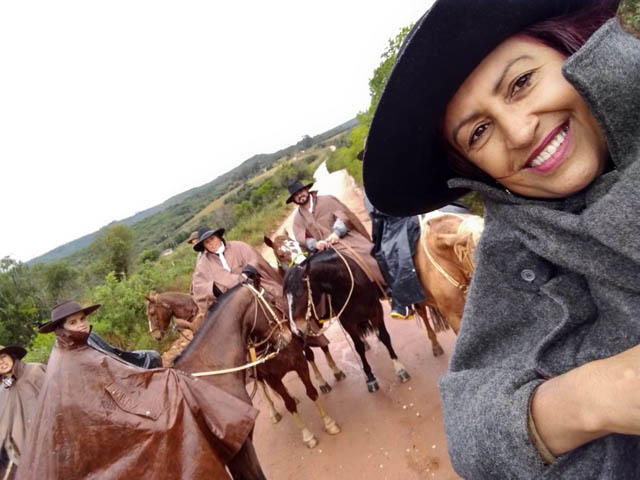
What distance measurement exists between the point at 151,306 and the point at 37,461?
521 centimetres

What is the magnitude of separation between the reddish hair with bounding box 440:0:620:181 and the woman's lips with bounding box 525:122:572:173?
191mm

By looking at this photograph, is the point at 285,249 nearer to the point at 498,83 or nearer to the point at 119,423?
the point at 119,423

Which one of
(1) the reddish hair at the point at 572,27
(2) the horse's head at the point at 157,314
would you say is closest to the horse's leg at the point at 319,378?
(2) the horse's head at the point at 157,314

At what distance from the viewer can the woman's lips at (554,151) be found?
2.73 ft

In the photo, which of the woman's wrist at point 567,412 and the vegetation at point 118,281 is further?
the vegetation at point 118,281

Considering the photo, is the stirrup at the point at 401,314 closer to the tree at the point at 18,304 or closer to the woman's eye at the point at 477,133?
the woman's eye at the point at 477,133

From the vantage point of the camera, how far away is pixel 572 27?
863mm

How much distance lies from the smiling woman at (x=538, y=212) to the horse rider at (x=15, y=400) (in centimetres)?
574

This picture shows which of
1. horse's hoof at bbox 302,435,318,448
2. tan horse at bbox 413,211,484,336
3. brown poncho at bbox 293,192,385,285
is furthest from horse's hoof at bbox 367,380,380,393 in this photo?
brown poncho at bbox 293,192,385,285

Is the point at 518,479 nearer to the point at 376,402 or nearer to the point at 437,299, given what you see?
the point at 437,299

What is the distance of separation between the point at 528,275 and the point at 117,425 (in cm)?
283

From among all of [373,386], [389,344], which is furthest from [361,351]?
[373,386]

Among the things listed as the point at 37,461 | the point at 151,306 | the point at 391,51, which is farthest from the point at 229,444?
the point at 391,51

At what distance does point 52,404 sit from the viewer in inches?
95.5
